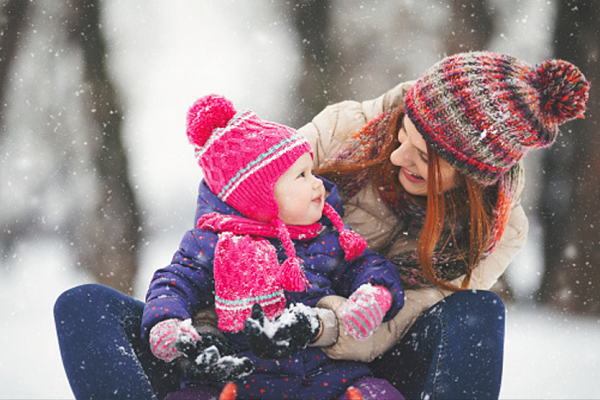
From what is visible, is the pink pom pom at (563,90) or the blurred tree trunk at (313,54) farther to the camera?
the blurred tree trunk at (313,54)

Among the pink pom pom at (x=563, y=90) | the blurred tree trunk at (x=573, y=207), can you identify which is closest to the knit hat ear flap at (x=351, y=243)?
the pink pom pom at (x=563, y=90)

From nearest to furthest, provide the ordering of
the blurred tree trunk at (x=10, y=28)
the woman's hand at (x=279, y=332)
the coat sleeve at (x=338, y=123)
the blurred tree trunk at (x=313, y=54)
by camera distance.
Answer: the woman's hand at (x=279, y=332), the coat sleeve at (x=338, y=123), the blurred tree trunk at (x=10, y=28), the blurred tree trunk at (x=313, y=54)

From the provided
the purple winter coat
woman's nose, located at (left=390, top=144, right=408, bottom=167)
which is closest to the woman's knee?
the purple winter coat

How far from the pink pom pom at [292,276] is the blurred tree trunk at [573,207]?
67.8 inches

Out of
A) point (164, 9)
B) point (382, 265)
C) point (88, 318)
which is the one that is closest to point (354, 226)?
point (382, 265)

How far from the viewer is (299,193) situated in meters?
1.36

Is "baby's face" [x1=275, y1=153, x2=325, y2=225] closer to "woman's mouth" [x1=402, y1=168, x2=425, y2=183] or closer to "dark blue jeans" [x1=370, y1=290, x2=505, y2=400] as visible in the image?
"woman's mouth" [x1=402, y1=168, x2=425, y2=183]

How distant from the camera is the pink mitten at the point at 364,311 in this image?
1207 mm

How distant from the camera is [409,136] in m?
1.43

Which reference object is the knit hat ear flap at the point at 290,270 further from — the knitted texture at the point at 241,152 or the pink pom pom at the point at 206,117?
the pink pom pom at the point at 206,117

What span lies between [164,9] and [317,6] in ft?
2.05

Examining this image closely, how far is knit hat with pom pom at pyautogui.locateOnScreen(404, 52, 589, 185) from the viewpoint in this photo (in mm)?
1286

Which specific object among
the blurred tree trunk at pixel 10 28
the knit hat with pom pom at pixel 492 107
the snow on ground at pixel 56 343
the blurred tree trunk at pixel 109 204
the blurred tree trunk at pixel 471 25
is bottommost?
the snow on ground at pixel 56 343

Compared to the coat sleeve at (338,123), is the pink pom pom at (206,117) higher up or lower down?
higher up
